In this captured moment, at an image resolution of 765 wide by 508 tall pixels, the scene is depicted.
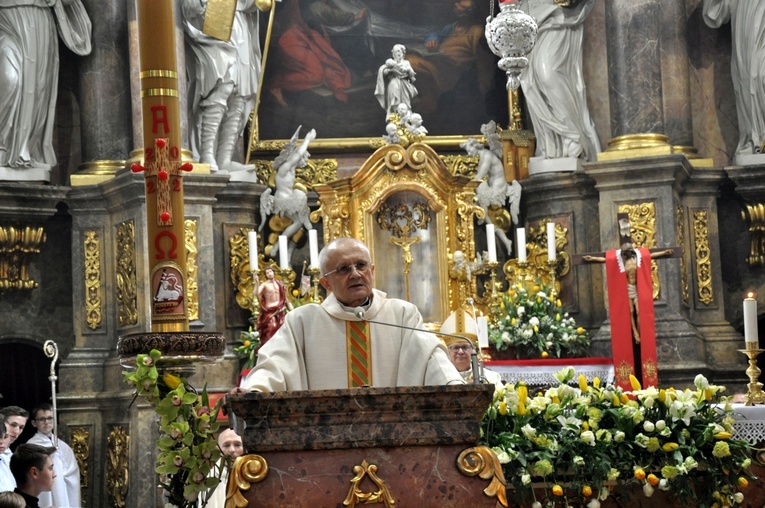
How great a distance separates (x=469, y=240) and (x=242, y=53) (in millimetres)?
2789

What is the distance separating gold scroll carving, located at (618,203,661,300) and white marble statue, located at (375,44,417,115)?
7.76 feet

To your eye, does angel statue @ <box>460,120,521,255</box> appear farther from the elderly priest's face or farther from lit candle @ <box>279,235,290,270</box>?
the elderly priest's face

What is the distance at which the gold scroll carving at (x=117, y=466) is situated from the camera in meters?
12.1

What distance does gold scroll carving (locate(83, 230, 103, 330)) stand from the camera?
12.7m

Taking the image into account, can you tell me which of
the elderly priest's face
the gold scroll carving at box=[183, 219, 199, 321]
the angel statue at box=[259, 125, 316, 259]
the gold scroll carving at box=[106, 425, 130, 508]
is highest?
the angel statue at box=[259, 125, 316, 259]

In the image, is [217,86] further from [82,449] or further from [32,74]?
[82,449]

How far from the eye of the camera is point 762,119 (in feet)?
42.8

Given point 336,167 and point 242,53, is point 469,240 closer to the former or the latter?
point 336,167

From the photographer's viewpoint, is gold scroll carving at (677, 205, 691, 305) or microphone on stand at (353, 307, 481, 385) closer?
microphone on stand at (353, 307, 481, 385)

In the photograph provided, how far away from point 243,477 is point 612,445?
2407 millimetres

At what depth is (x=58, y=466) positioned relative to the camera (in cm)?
1079

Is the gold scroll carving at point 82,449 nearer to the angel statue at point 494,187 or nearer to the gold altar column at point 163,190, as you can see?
the angel statue at point 494,187

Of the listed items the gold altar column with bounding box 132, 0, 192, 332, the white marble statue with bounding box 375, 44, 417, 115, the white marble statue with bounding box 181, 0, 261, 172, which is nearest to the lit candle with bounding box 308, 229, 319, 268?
the white marble statue with bounding box 181, 0, 261, 172

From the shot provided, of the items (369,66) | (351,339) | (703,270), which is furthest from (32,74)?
(351,339)
